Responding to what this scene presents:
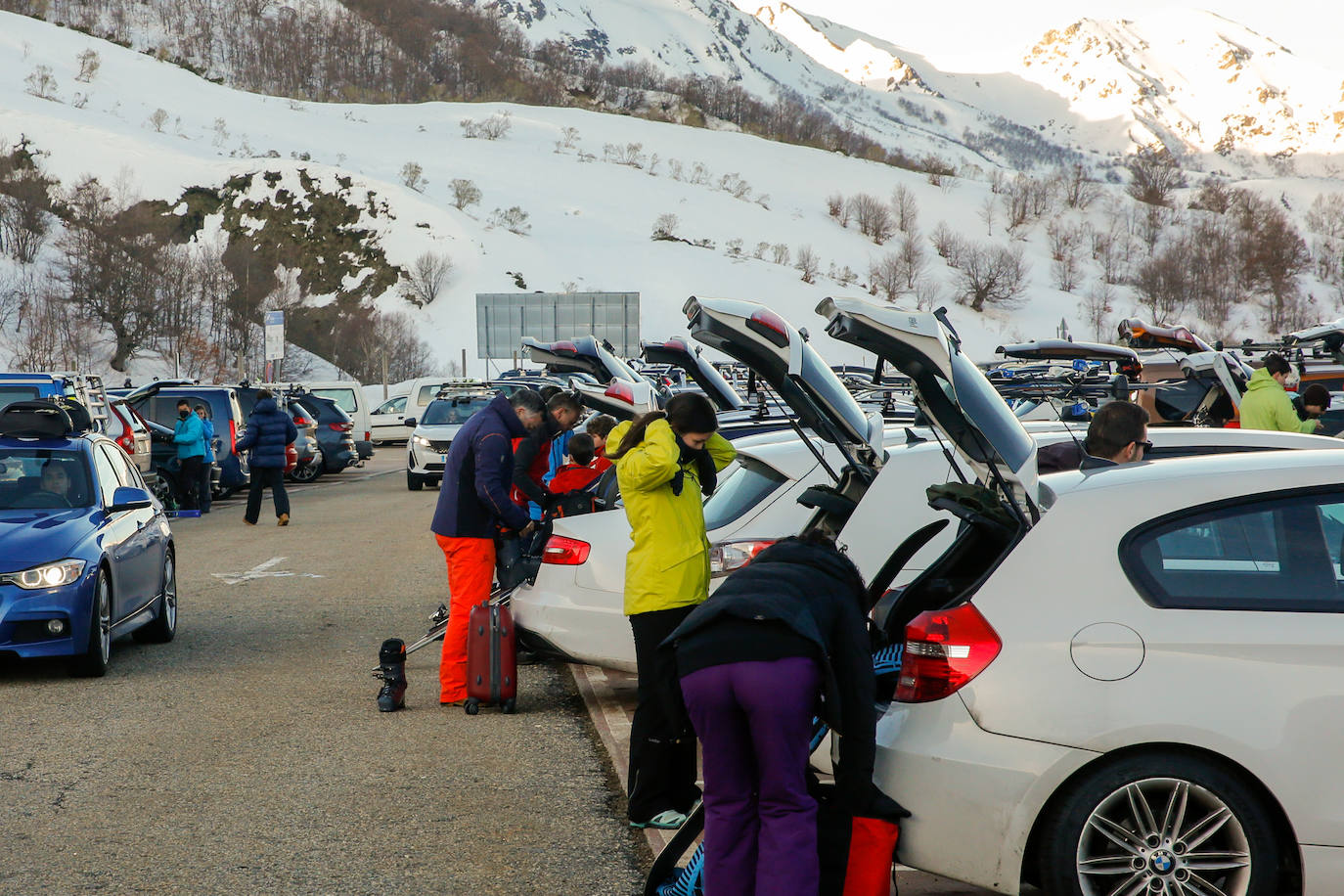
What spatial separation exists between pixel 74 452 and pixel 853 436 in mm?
6651

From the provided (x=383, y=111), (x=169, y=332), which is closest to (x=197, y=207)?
(x=169, y=332)

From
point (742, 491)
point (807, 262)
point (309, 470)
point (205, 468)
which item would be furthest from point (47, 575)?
point (807, 262)

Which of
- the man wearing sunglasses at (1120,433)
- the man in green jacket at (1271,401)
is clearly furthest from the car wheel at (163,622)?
the man in green jacket at (1271,401)

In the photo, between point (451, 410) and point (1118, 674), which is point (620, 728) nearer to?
point (1118, 674)

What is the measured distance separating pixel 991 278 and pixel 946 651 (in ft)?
407

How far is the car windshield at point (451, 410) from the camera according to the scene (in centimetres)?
2688

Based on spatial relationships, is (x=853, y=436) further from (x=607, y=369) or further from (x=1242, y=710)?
(x=607, y=369)

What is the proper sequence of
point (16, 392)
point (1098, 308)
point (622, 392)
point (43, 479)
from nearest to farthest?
point (622, 392), point (43, 479), point (16, 392), point (1098, 308)

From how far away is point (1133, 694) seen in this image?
4.09 meters

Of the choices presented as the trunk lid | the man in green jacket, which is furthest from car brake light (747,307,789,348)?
the man in green jacket

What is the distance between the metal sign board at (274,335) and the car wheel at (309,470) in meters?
7.73

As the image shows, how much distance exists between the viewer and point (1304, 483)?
436 centimetres

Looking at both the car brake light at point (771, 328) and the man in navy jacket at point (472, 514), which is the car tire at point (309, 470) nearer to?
the man in navy jacket at point (472, 514)

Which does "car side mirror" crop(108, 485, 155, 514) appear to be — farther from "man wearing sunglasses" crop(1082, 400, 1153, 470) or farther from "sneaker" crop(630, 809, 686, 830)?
"man wearing sunglasses" crop(1082, 400, 1153, 470)
